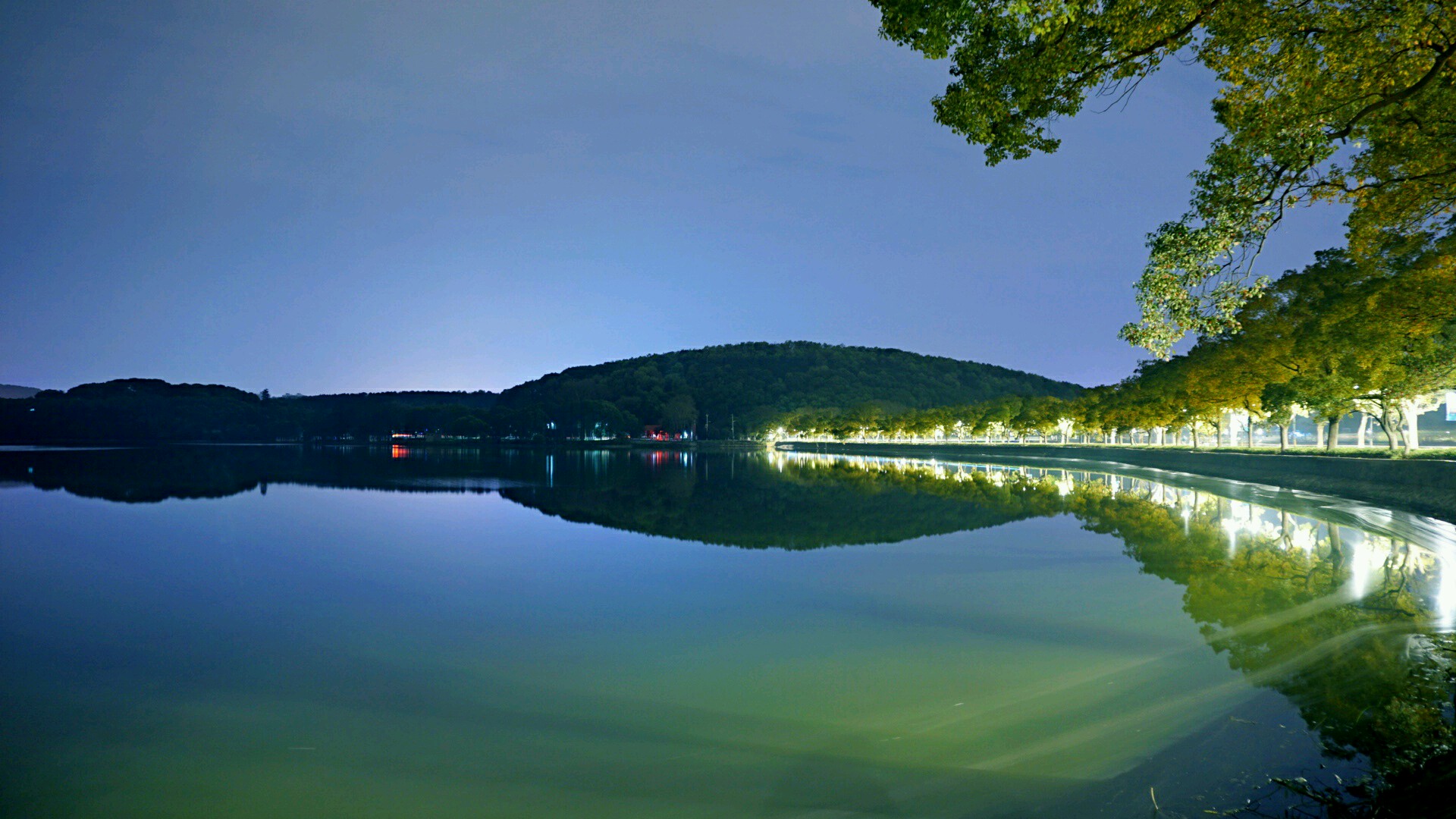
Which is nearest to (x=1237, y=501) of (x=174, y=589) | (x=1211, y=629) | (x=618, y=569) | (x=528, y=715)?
(x=1211, y=629)

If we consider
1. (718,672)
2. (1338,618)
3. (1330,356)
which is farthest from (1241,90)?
(1330,356)

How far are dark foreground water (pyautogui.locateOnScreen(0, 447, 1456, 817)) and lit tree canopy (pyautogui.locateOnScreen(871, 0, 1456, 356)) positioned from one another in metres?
5.20

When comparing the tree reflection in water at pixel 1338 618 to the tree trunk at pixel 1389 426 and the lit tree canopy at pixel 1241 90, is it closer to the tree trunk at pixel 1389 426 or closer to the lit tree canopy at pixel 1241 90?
the lit tree canopy at pixel 1241 90

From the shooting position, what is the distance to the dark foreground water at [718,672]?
4.97 meters

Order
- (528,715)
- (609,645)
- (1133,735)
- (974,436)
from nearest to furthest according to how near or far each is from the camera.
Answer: (1133,735)
(528,715)
(609,645)
(974,436)

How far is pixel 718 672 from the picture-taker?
7.23 metres

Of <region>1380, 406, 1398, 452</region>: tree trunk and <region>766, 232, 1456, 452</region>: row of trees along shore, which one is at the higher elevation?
<region>766, 232, 1456, 452</region>: row of trees along shore

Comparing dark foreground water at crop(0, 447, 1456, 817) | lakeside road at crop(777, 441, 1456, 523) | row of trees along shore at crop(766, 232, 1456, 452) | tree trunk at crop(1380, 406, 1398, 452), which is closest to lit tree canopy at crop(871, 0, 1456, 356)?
row of trees along shore at crop(766, 232, 1456, 452)

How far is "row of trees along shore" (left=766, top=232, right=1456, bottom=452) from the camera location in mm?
18094

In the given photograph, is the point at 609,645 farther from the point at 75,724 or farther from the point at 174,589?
the point at 174,589

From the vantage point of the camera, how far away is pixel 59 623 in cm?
920

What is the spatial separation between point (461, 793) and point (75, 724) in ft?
11.5

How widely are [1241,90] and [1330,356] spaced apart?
28412 mm

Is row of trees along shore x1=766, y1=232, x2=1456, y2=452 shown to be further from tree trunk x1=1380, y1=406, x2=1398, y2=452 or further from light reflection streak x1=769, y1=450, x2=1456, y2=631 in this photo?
light reflection streak x1=769, y1=450, x2=1456, y2=631
